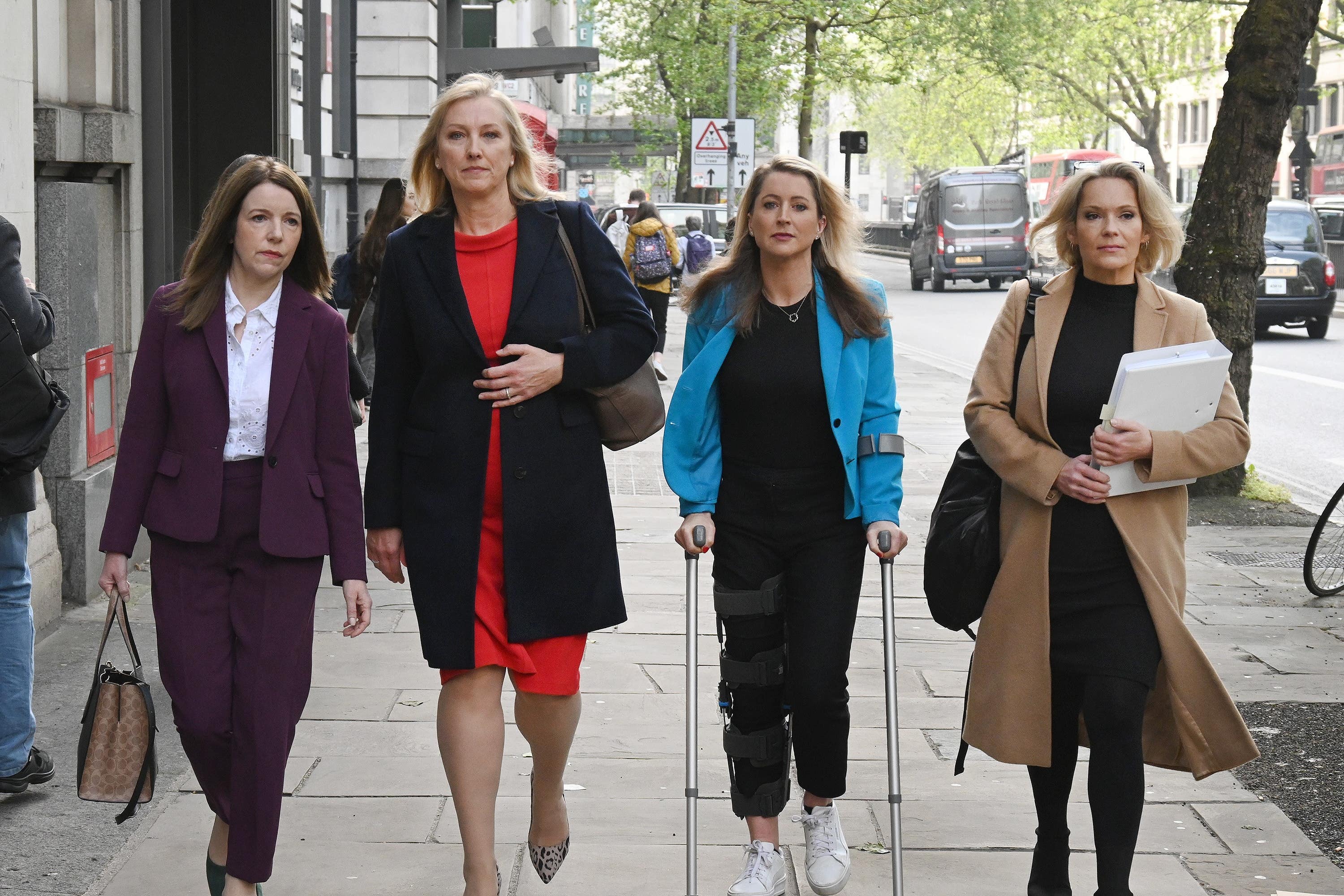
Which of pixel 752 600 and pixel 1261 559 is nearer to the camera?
pixel 752 600

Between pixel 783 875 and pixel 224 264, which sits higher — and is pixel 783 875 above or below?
below

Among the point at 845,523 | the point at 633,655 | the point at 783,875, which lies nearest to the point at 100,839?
the point at 783,875

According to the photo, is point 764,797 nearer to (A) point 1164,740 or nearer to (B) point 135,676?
(A) point 1164,740

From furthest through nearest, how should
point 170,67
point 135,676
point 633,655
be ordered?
point 170,67 < point 633,655 < point 135,676

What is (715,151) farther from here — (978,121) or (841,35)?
(978,121)

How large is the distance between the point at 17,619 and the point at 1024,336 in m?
2.87

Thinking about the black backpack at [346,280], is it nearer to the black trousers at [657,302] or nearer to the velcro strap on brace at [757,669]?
the black trousers at [657,302]

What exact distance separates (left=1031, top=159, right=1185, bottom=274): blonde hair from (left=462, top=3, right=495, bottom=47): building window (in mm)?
23716

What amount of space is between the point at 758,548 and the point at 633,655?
2696mm

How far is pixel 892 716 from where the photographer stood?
392 centimetres

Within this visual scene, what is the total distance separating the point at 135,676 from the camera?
3744mm

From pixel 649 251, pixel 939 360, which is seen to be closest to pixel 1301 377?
pixel 939 360

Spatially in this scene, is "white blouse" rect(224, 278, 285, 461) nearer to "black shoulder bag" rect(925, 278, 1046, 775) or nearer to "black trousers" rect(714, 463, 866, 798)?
"black trousers" rect(714, 463, 866, 798)

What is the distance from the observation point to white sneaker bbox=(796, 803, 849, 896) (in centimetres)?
412
